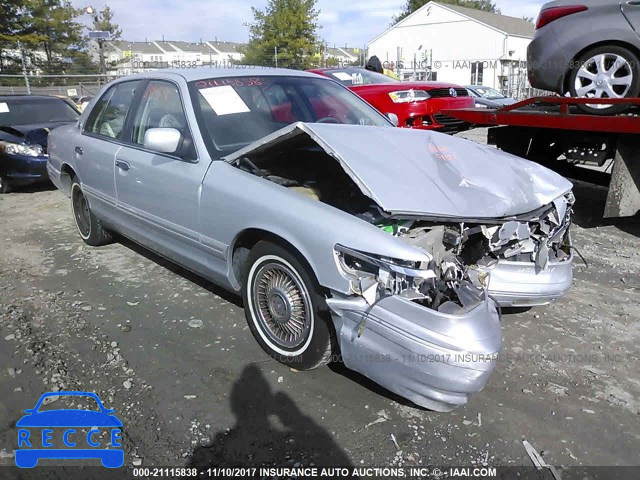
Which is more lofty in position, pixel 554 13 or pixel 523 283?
pixel 554 13

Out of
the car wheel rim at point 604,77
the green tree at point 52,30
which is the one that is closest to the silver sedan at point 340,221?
the car wheel rim at point 604,77

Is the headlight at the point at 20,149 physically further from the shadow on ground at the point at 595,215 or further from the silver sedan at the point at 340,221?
the shadow on ground at the point at 595,215

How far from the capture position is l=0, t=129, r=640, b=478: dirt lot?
2.41 m

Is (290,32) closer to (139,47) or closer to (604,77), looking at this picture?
(604,77)

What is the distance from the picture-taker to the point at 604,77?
5.14 meters

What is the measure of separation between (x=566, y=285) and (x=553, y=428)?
0.97 metres

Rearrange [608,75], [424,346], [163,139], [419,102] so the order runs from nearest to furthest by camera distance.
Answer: [424,346]
[163,139]
[608,75]
[419,102]

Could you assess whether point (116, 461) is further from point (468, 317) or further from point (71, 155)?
point (71, 155)

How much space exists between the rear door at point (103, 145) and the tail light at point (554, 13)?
13.7 ft

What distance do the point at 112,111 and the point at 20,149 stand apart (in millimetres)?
4101

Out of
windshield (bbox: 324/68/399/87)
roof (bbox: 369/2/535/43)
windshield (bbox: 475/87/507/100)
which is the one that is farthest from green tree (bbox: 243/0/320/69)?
windshield (bbox: 324/68/399/87)

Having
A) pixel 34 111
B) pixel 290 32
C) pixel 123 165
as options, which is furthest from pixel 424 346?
pixel 290 32

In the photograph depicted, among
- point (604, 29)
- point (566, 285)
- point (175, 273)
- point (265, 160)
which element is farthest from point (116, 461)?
point (604, 29)

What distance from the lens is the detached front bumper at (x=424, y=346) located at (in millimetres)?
2244
